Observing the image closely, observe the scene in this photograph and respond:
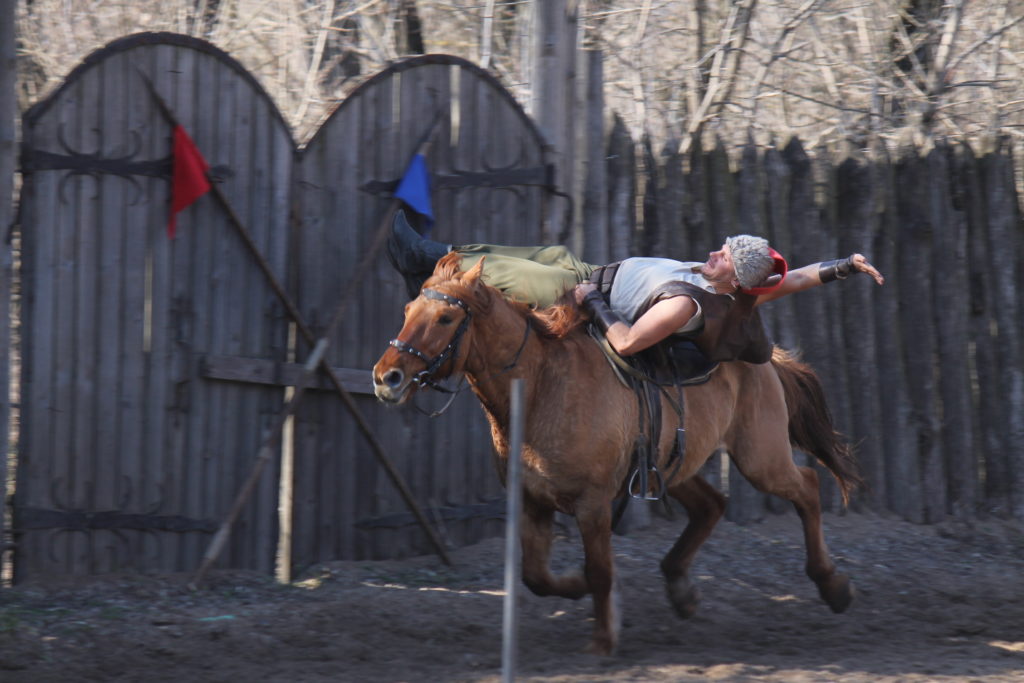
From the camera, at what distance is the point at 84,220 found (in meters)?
5.61

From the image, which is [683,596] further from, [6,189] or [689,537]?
[6,189]

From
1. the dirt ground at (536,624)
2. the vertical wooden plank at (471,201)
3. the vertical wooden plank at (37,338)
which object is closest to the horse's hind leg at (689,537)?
the dirt ground at (536,624)

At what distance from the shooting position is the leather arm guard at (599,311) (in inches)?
209

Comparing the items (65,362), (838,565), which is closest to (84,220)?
(65,362)

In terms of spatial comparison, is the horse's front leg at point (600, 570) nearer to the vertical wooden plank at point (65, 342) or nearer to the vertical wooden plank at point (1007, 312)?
the vertical wooden plank at point (65, 342)

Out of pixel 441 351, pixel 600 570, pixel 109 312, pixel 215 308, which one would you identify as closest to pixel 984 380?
pixel 600 570

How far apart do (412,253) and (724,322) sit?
1662mm

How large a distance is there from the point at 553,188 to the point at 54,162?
285 centimetres

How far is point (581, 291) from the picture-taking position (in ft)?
18.0

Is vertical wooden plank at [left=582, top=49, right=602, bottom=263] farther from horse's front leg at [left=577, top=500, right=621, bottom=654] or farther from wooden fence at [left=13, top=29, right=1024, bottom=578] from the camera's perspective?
horse's front leg at [left=577, top=500, right=621, bottom=654]

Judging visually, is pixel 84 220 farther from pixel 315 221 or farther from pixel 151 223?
pixel 315 221

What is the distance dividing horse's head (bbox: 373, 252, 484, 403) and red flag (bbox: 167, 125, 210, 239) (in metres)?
1.58

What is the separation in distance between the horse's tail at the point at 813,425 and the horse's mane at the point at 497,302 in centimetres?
158

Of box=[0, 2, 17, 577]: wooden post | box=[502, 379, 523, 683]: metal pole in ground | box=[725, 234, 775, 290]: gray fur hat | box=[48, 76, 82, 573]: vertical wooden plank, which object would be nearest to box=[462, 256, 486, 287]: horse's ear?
box=[725, 234, 775, 290]: gray fur hat
